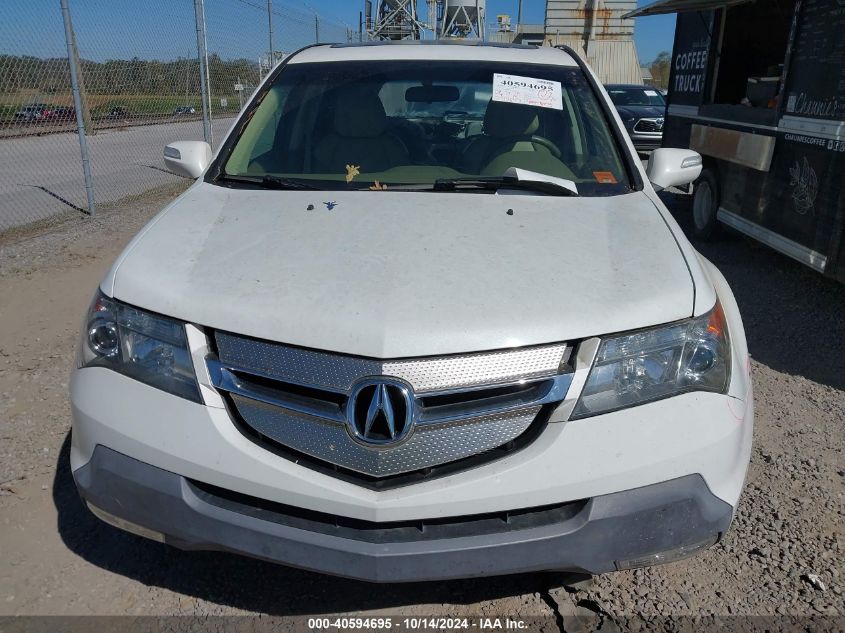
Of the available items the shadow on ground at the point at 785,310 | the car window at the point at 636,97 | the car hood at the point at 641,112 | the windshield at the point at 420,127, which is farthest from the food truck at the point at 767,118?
the car window at the point at 636,97

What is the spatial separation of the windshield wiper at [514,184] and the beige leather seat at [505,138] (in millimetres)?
226

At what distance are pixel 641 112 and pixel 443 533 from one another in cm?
1455

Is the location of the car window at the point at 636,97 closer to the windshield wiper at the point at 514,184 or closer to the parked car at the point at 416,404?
the windshield wiper at the point at 514,184

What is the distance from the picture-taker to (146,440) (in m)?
1.99

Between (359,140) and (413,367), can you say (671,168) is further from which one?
(413,367)

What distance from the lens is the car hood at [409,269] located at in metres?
1.92

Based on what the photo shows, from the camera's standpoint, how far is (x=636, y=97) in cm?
1609

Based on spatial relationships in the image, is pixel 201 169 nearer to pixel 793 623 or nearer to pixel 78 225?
pixel 793 623

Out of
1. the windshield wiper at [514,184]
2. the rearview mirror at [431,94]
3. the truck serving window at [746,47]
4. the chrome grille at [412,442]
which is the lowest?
the chrome grille at [412,442]

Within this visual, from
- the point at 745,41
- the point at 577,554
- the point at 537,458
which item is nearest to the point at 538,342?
the point at 537,458

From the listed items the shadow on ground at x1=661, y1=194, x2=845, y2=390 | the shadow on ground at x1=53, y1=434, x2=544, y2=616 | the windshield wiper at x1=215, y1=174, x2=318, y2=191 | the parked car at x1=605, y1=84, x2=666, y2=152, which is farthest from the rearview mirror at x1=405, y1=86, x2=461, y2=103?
the parked car at x1=605, y1=84, x2=666, y2=152

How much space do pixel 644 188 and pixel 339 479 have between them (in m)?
1.81

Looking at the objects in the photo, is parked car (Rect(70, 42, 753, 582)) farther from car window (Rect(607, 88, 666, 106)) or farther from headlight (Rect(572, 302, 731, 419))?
car window (Rect(607, 88, 666, 106))

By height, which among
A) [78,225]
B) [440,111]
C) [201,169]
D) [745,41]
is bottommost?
[78,225]
